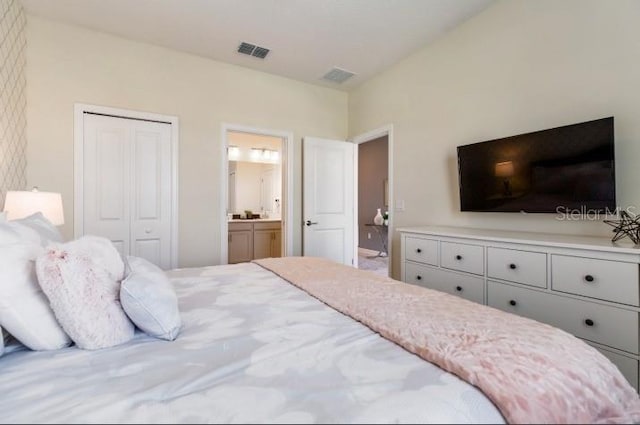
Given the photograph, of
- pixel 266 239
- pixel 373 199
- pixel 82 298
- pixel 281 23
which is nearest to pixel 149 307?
pixel 82 298

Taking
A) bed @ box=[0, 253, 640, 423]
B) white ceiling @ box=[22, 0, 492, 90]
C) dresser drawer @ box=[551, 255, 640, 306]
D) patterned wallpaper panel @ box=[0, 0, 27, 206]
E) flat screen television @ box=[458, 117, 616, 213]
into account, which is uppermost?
white ceiling @ box=[22, 0, 492, 90]

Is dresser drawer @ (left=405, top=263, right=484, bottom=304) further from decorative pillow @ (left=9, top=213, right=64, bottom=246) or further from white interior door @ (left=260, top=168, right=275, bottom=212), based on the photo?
white interior door @ (left=260, top=168, right=275, bottom=212)

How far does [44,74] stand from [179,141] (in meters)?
1.21

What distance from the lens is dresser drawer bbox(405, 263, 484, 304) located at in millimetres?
2104

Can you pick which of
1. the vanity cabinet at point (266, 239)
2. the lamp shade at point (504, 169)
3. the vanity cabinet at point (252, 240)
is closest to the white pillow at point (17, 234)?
the lamp shade at point (504, 169)

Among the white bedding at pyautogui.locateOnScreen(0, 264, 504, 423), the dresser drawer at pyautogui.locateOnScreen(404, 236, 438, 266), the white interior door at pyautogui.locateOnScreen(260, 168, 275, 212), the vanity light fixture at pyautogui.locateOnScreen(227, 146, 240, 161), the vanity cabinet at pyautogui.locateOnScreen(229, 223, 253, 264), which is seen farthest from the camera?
the white interior door at pyautogui.locateOnScreen(260, 168, 275, 212)

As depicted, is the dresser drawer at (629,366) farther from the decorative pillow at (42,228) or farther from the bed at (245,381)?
the decorative pillow at (42,228)

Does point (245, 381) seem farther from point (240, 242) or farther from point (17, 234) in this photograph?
point (240, 242)

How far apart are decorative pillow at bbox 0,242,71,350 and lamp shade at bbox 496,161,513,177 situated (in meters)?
2.75

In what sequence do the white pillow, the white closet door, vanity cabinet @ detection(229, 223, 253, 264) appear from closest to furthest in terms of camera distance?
the white pillow
the white closet door
vanity cabinet @ detection(229, 223, 253, 264)

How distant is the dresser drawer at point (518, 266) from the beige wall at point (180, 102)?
244 centimetres

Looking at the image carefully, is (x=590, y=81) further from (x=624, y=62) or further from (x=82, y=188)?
(x=82, y=188)

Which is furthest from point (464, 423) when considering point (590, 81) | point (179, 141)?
point (179, 141)

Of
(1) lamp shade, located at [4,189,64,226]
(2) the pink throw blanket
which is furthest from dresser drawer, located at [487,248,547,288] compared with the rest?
(1) lamp shade, located at [4,189,64,226]
